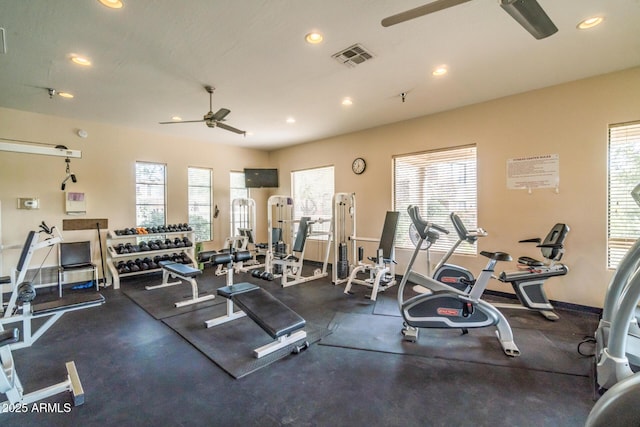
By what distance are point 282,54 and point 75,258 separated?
484 centimetres

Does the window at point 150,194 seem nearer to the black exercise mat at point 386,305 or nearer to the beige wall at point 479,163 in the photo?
the beige wall at point 479,163

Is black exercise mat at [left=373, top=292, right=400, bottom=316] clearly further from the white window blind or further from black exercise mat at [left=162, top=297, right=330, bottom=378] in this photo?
the white window blind

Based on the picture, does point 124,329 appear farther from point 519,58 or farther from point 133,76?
point 519,58

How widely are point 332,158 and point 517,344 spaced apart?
4671 millimetres

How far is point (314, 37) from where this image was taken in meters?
2.59

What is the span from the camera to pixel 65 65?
10.0 ft

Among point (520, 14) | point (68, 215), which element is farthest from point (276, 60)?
point (68, 215)

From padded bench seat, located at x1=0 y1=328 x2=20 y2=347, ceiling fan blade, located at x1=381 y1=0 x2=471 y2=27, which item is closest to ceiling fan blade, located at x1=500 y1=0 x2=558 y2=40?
ceiling fan blade, located at x1=381 y1=0 x2=471 y2=27

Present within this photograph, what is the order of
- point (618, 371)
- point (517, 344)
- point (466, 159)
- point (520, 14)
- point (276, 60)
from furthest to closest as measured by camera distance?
1. point (466, 159)
2. point (276, 60)
3. point (517, 344)
4. point (618, 371)
5. point (520, 14)

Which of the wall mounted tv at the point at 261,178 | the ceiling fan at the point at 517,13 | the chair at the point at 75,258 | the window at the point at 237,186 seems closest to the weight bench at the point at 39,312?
the chair at the point at 75,258

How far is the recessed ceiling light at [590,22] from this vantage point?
93.5 inches

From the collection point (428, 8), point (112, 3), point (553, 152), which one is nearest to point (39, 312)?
point (112, 3)

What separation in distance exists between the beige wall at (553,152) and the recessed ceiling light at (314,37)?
2.90m

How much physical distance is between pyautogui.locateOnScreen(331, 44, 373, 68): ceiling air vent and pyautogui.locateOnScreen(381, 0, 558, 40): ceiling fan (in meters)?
1.22
